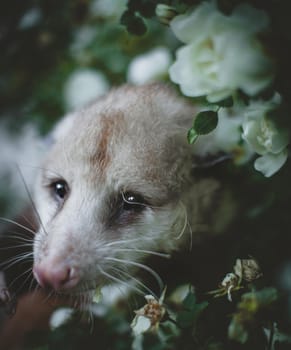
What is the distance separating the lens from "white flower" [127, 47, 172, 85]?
6.61 feet

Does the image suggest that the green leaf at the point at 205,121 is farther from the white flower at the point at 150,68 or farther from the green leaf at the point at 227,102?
the white flower at the point at 150,68

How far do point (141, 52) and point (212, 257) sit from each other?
1.11 meters

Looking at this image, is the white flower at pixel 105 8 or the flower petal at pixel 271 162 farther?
the white flower at pixel 105 8

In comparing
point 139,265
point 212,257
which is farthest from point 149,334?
point 212,257

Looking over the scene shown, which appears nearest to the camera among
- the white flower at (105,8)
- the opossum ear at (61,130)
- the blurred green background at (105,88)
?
the blurred green background at (105,88)

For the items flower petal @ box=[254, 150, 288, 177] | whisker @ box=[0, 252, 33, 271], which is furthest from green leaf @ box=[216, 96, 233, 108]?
whisker @ box=[0, 252, 33, 271]

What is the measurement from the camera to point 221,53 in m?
0.95

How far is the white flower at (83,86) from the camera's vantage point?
237 centimetres

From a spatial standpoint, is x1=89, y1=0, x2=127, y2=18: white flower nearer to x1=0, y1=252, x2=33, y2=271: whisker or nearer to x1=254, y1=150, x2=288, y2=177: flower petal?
x1=0, y1=252, x2=33, y2=271: whisker

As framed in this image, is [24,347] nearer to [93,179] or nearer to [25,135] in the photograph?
[93,179]

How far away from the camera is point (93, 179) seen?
1.52 meters

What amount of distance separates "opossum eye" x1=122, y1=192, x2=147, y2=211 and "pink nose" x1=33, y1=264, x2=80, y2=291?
0.84ft

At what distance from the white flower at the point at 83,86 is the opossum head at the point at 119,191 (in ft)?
2.40

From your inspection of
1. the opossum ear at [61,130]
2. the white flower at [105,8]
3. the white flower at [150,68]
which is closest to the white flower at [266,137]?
the opossum ear at [61,130]
